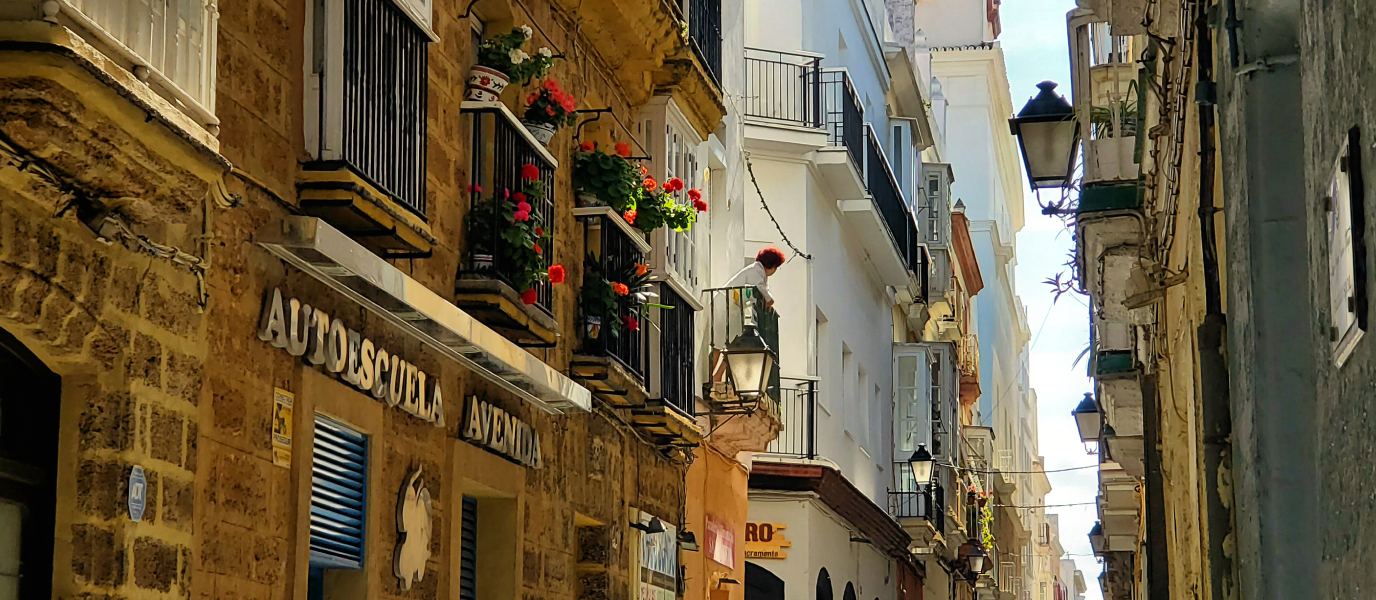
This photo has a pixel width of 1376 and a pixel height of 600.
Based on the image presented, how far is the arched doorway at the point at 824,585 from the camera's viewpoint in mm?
22806

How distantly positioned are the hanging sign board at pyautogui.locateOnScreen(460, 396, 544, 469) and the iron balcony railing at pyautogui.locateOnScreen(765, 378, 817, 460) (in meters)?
10.3

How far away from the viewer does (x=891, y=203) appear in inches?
1090

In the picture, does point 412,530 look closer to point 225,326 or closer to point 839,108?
point 225,326

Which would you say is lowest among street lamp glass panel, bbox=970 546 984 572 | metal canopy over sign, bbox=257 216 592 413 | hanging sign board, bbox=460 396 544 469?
hanging sign board, bbox=460 396 544 469

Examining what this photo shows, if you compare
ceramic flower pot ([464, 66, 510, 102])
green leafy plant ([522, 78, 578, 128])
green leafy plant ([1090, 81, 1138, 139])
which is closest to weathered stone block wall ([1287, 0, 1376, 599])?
ceramic flower pot ([464, 66, 510, 102])

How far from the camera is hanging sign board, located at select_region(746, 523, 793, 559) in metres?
21.7

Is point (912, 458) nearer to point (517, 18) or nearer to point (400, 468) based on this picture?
point (517, 18)

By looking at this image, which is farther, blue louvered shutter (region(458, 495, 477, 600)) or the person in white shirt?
the person in white shirt

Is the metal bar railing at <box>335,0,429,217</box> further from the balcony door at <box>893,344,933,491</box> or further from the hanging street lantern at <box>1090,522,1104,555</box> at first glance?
the hanging street lantern at <box>1090,522,1104,555</box>

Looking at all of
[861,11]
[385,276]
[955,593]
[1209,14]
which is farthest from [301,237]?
[955,593]

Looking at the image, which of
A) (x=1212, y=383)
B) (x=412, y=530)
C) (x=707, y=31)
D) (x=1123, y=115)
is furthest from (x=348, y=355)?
(x=707, y=31)

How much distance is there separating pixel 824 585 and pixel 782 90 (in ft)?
20.7

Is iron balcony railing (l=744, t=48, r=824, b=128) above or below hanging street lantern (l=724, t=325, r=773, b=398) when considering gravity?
above

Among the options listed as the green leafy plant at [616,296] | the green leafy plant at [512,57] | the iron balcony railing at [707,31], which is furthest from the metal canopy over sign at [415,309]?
the iron balcony railing at [707,31]
